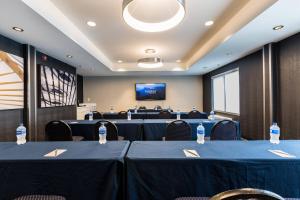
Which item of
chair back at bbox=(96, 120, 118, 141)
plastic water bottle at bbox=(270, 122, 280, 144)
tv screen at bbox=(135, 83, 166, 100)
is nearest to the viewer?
plastic water bottle at bbox=(270, 122, 280, 144)

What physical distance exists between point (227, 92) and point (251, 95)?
1.95 meters

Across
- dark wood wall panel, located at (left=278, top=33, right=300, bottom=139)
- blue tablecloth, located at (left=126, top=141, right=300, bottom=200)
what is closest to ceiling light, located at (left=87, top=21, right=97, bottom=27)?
blue tablecloth, located at (left=126, top=141, right=300, bottom=200)

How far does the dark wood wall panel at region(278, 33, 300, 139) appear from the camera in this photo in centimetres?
348

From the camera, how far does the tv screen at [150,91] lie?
891 centimetres

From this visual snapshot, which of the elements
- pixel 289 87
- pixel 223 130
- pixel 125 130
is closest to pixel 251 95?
pixel 289 87

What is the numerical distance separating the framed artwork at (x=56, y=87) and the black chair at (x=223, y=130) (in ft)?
13.0

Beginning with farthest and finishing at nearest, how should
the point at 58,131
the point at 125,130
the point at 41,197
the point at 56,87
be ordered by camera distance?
the point at 56,87 < the point at 125,130 < the point at 58,131 < the point at 41,197

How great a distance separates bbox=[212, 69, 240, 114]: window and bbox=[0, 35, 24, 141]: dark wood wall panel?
5.91m

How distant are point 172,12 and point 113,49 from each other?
2.72 meters

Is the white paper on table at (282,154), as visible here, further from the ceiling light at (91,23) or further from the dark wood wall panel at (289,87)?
the ceiling light at (91,23)

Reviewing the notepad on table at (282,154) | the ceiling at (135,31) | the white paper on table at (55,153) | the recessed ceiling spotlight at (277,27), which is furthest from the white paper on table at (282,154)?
the recessed ceiling spotlight at (277,27)

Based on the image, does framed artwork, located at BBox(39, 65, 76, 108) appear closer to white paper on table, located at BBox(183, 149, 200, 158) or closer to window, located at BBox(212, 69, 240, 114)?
white paper on table, located at BBox(183, 149, 200, 158)

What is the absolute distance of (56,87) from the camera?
5328mm

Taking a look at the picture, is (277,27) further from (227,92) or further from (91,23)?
(227,92)
